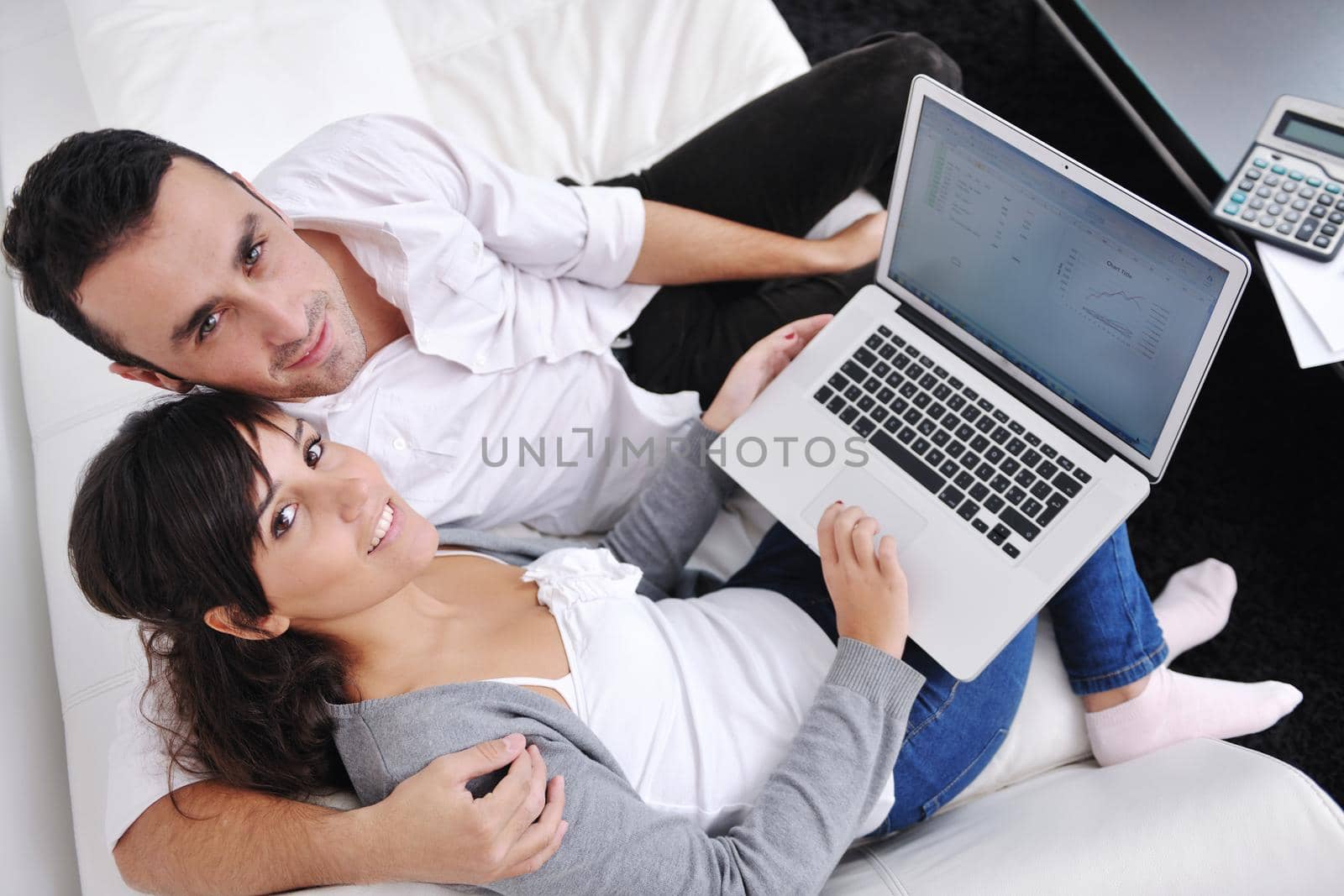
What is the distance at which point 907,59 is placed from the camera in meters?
1.41

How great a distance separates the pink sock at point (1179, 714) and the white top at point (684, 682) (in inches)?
11.2

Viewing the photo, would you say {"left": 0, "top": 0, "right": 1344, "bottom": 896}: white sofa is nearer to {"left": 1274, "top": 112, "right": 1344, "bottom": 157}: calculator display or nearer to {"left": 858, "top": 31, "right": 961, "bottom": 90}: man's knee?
{"left": 858, "top": 31, "right": 961, "bottom": 90}: man's knee

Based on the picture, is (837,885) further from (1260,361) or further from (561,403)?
(1260,361)

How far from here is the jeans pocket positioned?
111 cm

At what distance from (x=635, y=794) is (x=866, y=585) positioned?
1.04ft

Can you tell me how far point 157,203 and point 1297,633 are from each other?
1.65 meters

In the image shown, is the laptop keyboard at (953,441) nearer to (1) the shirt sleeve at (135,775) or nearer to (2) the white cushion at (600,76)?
(2) the white cushion at (600,76)

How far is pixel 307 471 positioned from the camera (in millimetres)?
946

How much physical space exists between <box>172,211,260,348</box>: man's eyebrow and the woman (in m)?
0.12

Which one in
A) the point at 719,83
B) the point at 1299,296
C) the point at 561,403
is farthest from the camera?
the point at 719,83

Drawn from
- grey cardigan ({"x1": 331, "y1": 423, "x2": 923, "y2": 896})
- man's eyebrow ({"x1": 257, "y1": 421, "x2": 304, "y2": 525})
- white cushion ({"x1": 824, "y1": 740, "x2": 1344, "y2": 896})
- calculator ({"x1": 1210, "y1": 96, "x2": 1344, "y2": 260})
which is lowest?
white cushion ({"x1": 824, "y1": 740, "x2": 1344, "y2": 896})

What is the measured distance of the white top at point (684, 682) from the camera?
101 cm

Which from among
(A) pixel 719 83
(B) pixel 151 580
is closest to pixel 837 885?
(B) pixel 151 580

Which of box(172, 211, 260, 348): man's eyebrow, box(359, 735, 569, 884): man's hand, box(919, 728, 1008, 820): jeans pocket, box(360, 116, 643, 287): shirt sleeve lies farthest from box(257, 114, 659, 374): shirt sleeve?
box(919, 728, 1008, 820): jeans pocket
